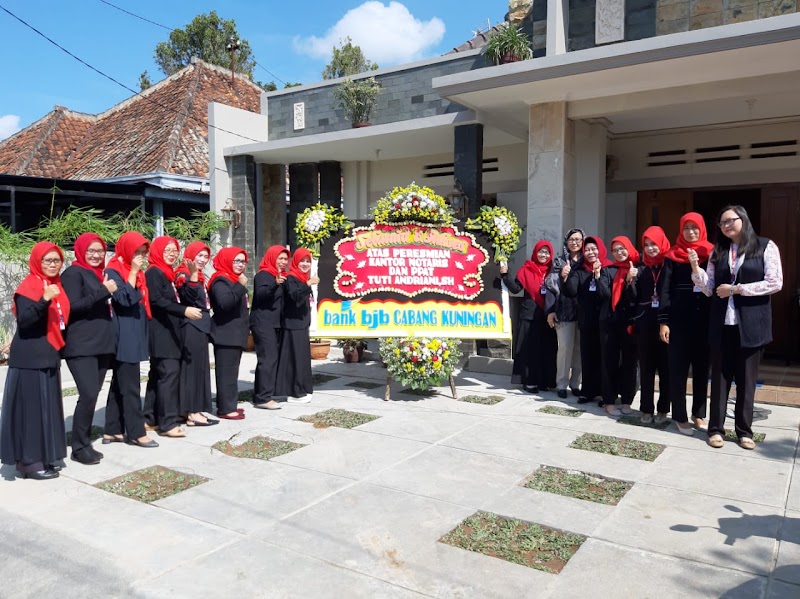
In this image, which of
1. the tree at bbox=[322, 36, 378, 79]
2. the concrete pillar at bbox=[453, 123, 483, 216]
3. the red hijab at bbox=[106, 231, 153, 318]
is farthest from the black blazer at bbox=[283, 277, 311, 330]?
the tree at bbox=[322, 36, 378, 79]

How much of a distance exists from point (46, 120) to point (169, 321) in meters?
20.3

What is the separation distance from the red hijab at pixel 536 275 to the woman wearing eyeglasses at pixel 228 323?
10.3 ft

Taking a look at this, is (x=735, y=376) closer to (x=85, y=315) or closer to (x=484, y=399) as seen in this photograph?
(x=484, y=399)

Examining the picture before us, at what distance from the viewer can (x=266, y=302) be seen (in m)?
6.36

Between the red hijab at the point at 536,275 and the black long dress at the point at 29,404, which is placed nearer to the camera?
the black long dress at the point at 29,404

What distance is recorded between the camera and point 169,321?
5.37 metres

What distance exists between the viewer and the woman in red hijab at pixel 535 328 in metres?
7.04

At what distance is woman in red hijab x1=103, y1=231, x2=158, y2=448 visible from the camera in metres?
4.89

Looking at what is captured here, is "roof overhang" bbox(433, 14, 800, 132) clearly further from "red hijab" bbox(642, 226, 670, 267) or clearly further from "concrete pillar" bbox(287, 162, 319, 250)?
"concrete pillar" bbox(287, 162, 319, 250)

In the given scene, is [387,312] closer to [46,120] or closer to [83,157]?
[83,157]

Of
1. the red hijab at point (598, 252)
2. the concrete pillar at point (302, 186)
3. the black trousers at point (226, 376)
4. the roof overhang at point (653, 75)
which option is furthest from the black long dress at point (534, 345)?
the concrete pillar at point (302, 186)

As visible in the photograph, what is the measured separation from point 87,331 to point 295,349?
2.41 metres

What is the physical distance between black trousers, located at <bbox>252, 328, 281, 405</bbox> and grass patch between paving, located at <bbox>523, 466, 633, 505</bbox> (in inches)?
121

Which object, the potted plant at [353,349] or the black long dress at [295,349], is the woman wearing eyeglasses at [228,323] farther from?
the potted plant at [353,349]
